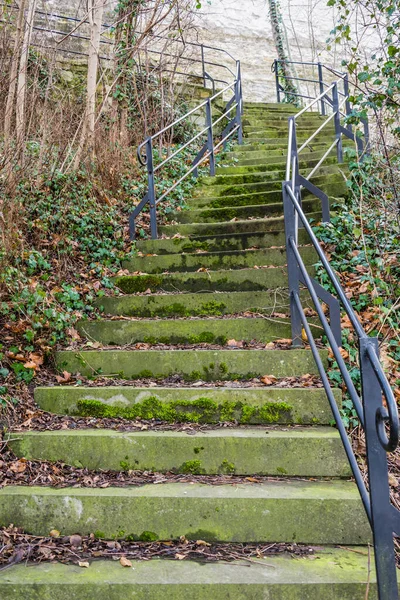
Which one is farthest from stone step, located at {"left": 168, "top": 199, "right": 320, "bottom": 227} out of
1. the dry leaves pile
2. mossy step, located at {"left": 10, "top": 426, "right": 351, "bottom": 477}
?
the dry leaves pile

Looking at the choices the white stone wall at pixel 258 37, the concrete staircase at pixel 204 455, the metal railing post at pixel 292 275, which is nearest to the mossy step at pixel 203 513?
the concrete staircase at pixel 204 455

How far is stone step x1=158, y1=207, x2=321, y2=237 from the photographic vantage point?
15.7 feet

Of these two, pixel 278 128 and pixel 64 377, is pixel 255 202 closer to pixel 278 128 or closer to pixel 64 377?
pixel 64 377

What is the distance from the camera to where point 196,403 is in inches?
112

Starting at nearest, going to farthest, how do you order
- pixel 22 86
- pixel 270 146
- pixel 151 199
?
1. pixel 151 199
2. pixel 22 86
3. pixel 270 146

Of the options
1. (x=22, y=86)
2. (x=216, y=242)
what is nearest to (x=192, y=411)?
(x=216, y=242)

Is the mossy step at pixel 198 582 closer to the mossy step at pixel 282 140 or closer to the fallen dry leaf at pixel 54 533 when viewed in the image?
the fallen dry leaf at pixel 54 533

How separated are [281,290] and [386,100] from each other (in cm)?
227

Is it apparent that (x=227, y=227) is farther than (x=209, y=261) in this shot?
Yes

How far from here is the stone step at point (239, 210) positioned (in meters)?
5.12

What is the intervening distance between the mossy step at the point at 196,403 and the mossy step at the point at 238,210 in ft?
8.83

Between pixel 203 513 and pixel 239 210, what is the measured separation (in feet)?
12.1

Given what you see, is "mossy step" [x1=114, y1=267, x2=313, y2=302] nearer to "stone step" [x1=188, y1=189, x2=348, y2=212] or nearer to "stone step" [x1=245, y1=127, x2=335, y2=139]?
"stone step" [x1=188, y1=189, x2=348, y2=212]

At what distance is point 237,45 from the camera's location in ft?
62.7
